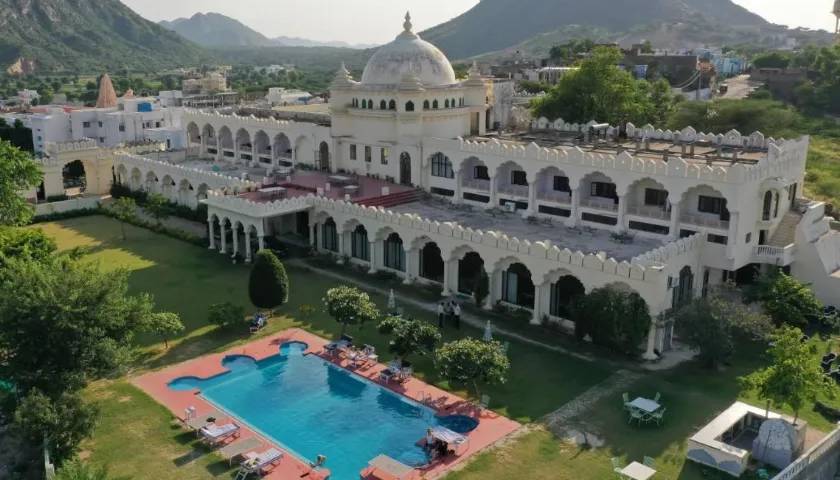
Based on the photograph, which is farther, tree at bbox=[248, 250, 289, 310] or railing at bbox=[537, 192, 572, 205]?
railing at bbox=[537, 192, 572, 205]

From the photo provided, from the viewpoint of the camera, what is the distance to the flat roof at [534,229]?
3631 centimetres

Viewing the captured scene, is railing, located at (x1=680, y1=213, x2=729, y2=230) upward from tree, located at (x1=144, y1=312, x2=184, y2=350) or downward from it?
upward

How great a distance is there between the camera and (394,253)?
137 ft

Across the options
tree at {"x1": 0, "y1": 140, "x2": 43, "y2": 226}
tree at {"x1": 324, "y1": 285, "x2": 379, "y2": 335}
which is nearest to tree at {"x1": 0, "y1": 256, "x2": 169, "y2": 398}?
tree at {"x1": 324, "y1": 285, "x2": 379, "y2": 335}

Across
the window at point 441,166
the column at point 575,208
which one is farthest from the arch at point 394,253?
the column at point 575,208

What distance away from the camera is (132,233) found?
5184 cm

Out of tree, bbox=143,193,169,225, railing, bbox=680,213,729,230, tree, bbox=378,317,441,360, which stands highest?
railing, bbox=680,213,729,230

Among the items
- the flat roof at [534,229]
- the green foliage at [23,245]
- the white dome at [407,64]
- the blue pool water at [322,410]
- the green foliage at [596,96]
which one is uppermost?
the white dome at [407,64]

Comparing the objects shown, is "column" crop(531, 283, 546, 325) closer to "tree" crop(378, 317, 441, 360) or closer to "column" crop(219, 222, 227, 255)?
"tree" crop(378, 317, 441, 360)

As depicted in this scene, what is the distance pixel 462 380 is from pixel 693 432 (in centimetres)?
822

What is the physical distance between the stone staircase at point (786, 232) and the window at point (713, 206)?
3.69m

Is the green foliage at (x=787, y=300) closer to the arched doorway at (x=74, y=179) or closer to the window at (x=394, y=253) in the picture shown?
the window at (x=394, y=253)

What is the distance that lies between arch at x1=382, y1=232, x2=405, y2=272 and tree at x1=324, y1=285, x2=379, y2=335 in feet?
31.0

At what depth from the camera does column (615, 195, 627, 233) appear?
1517 inches
